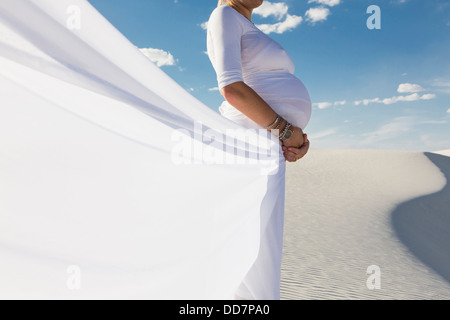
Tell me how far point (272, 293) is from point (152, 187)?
0.78 meters

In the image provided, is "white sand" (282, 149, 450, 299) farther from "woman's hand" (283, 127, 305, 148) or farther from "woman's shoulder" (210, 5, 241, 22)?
"woman's shoulder" (210, 5, 241, 22)

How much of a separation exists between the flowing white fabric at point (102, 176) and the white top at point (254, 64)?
34 centimetres

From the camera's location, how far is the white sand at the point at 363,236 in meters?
6.39

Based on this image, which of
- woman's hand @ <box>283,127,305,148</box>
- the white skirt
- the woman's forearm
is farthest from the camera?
woman's hand @ <box>283,127,305,148</box>

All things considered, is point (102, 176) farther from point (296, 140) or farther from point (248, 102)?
point (296, 140)

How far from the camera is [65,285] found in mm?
1319

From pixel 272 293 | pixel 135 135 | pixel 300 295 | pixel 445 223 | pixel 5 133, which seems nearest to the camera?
pixel 5 133

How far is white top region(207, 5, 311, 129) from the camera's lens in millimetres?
1834

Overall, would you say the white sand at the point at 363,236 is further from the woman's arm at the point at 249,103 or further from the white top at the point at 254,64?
the woman's arm at the point at 249,103

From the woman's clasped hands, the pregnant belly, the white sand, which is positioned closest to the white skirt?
the woman's clasped hands

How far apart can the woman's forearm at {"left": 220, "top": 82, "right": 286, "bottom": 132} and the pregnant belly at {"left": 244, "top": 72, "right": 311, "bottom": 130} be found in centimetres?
18

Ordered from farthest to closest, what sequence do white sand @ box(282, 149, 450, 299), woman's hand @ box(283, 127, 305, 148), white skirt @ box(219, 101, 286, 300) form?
white sand @ box(282, 149, 450, 299) → woman's hand @ box(283, 127, 305, 148) → white skirt @ box(219, 101, 286, 300)
